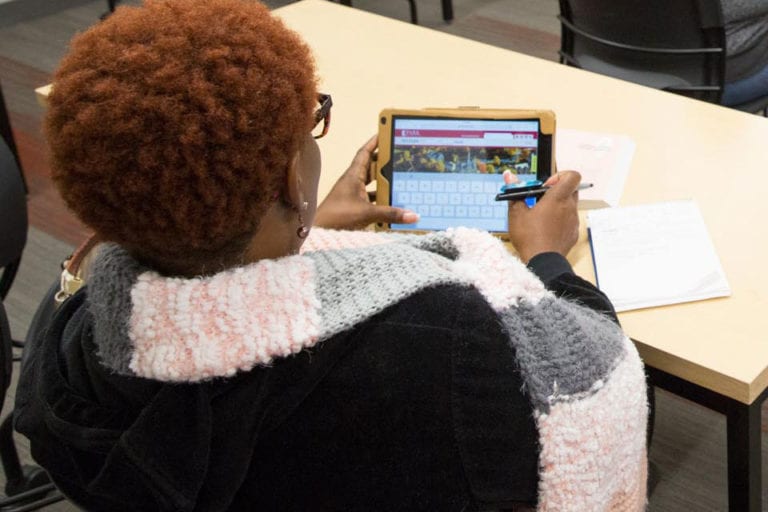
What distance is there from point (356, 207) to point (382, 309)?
508 millimetres

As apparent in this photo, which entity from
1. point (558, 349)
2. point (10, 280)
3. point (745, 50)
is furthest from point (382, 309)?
point (745, 50)

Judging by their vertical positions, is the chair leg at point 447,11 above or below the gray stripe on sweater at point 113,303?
below

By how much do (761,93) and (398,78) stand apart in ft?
3.10

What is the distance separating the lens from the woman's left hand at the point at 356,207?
4.08 feet

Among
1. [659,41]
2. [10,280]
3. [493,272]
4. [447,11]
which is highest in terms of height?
[493,272]

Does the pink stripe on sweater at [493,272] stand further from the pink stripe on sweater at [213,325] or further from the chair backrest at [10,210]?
the chair backrest at [10,210]

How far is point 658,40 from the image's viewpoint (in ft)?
6.47

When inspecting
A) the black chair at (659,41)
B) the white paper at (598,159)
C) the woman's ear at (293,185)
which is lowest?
the black chair at (659,41)

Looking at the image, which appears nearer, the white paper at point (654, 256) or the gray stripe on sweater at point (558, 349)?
the gray stripe on sweater at point (558, 349)

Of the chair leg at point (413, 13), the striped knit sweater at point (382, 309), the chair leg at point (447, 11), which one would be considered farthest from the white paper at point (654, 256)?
the chair leg at point (447, 11)

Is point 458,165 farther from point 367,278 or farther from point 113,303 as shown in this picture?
point 113,303

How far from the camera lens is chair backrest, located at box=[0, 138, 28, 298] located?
5.17 ft

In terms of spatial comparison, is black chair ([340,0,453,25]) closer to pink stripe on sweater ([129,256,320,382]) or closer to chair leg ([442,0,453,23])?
chair leg ([442,0,453,23])

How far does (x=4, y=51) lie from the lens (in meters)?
3.72
